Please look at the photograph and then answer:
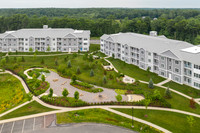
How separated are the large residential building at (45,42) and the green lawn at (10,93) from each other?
32.1 metres

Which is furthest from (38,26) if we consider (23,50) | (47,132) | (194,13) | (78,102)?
(194,13)

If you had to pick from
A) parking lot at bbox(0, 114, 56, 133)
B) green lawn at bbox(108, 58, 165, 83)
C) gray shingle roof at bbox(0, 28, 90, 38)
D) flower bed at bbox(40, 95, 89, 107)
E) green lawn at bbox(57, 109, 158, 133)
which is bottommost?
parking lot at bbox(0, 114, 56, 133)

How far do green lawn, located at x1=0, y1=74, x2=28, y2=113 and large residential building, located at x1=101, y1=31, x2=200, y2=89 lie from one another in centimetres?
3885

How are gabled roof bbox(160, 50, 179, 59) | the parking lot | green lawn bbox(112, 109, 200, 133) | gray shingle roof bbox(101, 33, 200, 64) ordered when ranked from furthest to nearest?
gabled roof bbox(160, 50, 179, 59), gray shingle roof bbox(101, 33, 200, 64), the parking lot, green lawn bbox(112, 109, 200, 133)

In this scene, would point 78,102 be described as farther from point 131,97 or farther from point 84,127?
point 131,97

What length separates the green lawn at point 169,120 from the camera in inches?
1266

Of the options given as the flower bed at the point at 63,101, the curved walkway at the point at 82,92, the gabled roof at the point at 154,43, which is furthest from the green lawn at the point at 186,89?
the flower bed at the point at 63,101

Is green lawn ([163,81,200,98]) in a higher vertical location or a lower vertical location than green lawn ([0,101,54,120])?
higher

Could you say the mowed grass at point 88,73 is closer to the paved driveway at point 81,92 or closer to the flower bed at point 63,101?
the paved driveway at point 81,92

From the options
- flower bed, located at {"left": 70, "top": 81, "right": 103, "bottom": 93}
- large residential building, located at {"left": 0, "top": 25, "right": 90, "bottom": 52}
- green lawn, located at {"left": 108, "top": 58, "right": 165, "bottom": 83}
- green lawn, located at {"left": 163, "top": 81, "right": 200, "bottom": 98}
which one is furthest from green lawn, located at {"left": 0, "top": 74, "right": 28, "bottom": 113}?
green lawn, located at {"left": 163, "top": 81, "right": 200, "bottom": 98}

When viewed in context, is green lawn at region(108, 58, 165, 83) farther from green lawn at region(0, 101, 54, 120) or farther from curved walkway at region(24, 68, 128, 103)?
green lawn at region(0, 101, 54, 120)

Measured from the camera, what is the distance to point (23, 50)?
87.6 m

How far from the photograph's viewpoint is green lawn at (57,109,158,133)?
1299 inches

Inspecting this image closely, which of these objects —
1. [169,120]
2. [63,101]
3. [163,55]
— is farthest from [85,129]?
[163,55]
